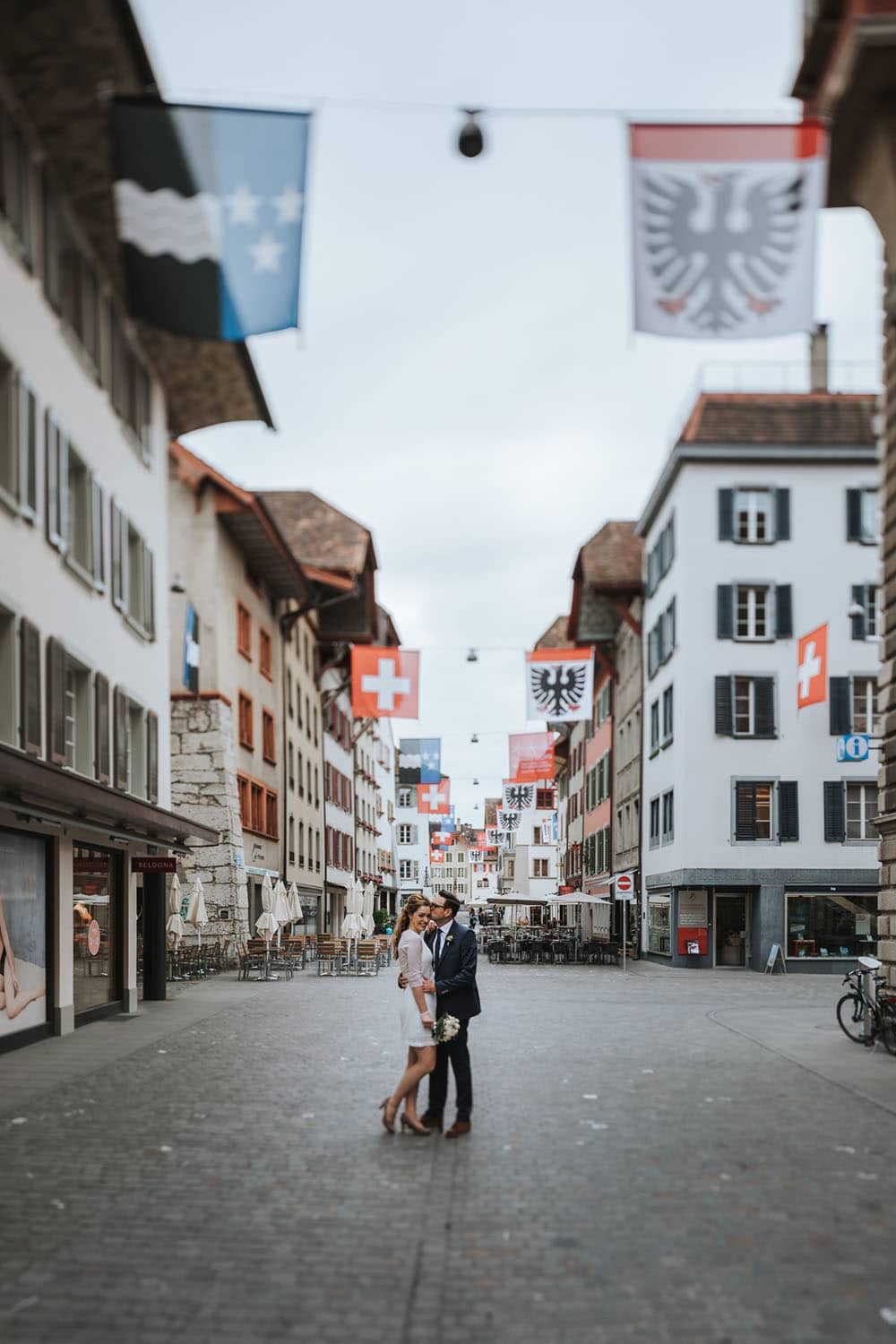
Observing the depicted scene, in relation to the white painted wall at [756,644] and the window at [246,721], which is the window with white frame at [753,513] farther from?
the window at [246,721]

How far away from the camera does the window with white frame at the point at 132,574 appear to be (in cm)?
2169

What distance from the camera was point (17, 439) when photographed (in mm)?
16344

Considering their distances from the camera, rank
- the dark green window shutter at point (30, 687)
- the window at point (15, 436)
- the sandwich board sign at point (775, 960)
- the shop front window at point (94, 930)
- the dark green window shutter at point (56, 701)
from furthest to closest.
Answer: the sandwich board sign at point (775, 960) < the shop front window at point (94, 930) < the dark green window shutter at point (56, 701) < the dark green window shutter at point (30, 687) < the window at point (15, 436)

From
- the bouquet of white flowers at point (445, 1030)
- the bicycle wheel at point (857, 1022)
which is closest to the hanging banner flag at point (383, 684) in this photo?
the bicycle wheel at point (857, 1022)

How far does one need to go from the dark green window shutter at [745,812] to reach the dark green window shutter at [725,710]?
1.51 m

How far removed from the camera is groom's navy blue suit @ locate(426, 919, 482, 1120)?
444 inches

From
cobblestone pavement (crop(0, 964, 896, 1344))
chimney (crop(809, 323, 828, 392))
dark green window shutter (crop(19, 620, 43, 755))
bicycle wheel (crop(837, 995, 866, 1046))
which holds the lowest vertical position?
bicycle wheel (crop(837, 995, 866, 1046))

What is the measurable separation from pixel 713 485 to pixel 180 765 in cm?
1643

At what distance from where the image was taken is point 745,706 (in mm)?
40656

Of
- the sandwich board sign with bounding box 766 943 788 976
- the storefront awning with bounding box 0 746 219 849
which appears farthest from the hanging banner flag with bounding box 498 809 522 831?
the storefront awning with bounding box 0 746 219 849

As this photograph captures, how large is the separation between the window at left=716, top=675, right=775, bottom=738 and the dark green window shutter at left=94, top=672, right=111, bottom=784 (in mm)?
22774

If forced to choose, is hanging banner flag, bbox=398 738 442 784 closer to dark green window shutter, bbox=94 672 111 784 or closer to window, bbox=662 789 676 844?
window, bbox=662 789 676 844

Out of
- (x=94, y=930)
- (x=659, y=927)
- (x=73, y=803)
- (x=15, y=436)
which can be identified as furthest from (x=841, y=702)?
(x=15, y=436)

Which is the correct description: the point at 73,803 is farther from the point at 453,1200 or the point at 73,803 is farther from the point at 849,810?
the point at 849,810
